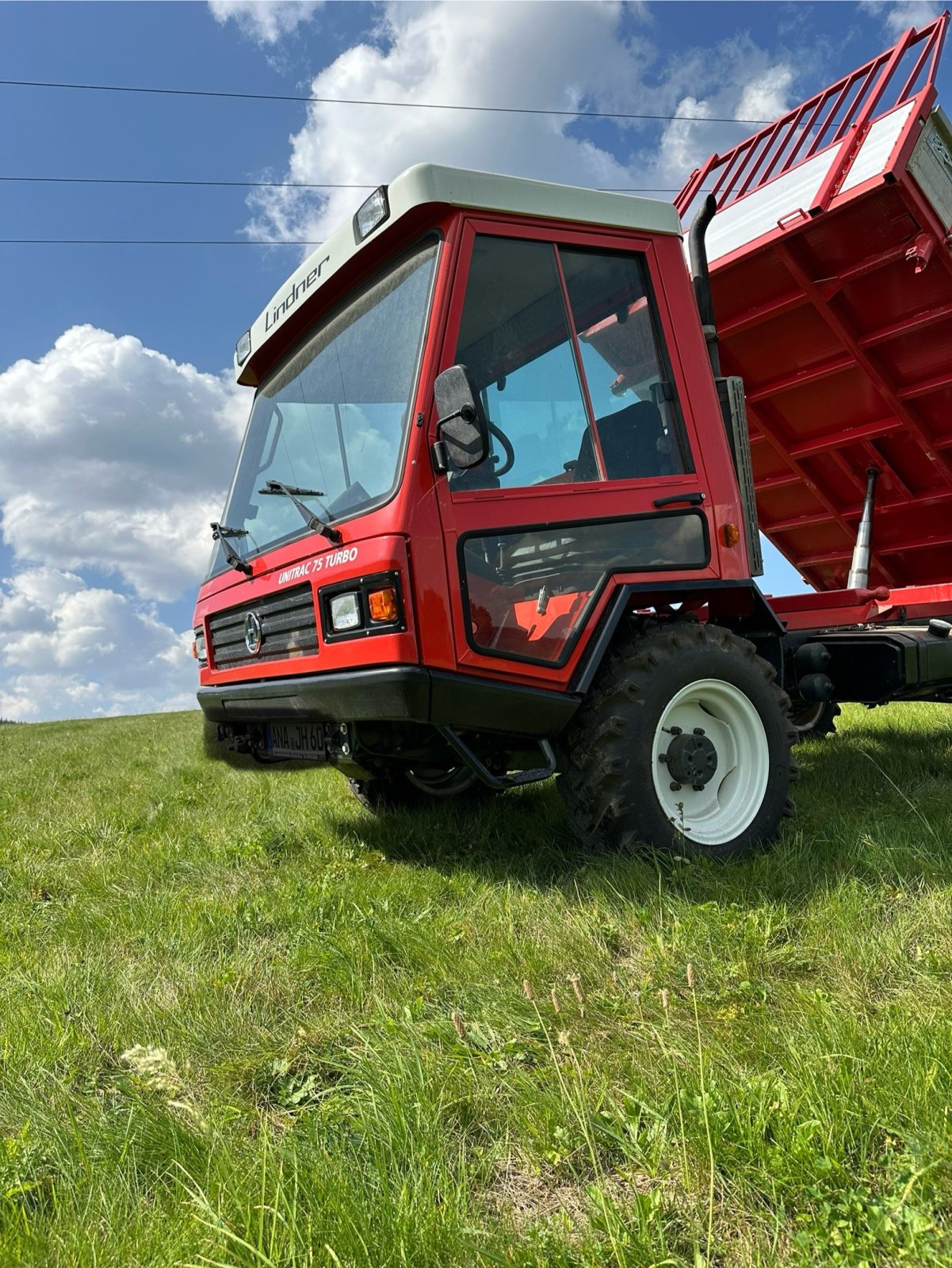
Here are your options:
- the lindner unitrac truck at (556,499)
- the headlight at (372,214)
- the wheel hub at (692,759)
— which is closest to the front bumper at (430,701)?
the lindner unitrac truck at (556,499)

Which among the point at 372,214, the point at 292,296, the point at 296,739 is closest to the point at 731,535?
the point at 372,214

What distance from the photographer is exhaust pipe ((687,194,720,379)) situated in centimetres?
396

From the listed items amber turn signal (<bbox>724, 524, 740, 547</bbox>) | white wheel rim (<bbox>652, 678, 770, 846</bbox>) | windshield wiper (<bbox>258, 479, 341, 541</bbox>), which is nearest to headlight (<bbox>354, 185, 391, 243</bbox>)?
windshield wiper (<bbox>258, 479, 341, 541</bbox>)

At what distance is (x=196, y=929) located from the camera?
9.95 feet

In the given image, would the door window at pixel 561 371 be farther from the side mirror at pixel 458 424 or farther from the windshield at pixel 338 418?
the windshield at pixel 338 418

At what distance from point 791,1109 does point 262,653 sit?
9.00 feet

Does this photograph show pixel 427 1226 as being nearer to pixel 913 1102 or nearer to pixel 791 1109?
pixel 791 1109

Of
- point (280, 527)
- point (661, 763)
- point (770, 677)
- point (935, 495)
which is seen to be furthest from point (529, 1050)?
point (935, 495)

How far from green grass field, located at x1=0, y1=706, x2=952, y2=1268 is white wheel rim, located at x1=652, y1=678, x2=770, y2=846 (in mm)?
255

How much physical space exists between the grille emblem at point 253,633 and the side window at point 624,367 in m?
1.50

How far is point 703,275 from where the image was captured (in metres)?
4.03

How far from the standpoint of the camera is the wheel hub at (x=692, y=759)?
3.47m

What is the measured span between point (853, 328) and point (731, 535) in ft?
6.36

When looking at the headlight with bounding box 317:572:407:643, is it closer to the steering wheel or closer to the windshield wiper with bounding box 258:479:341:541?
the windshield wiper with bounding box 258:479:341:541
